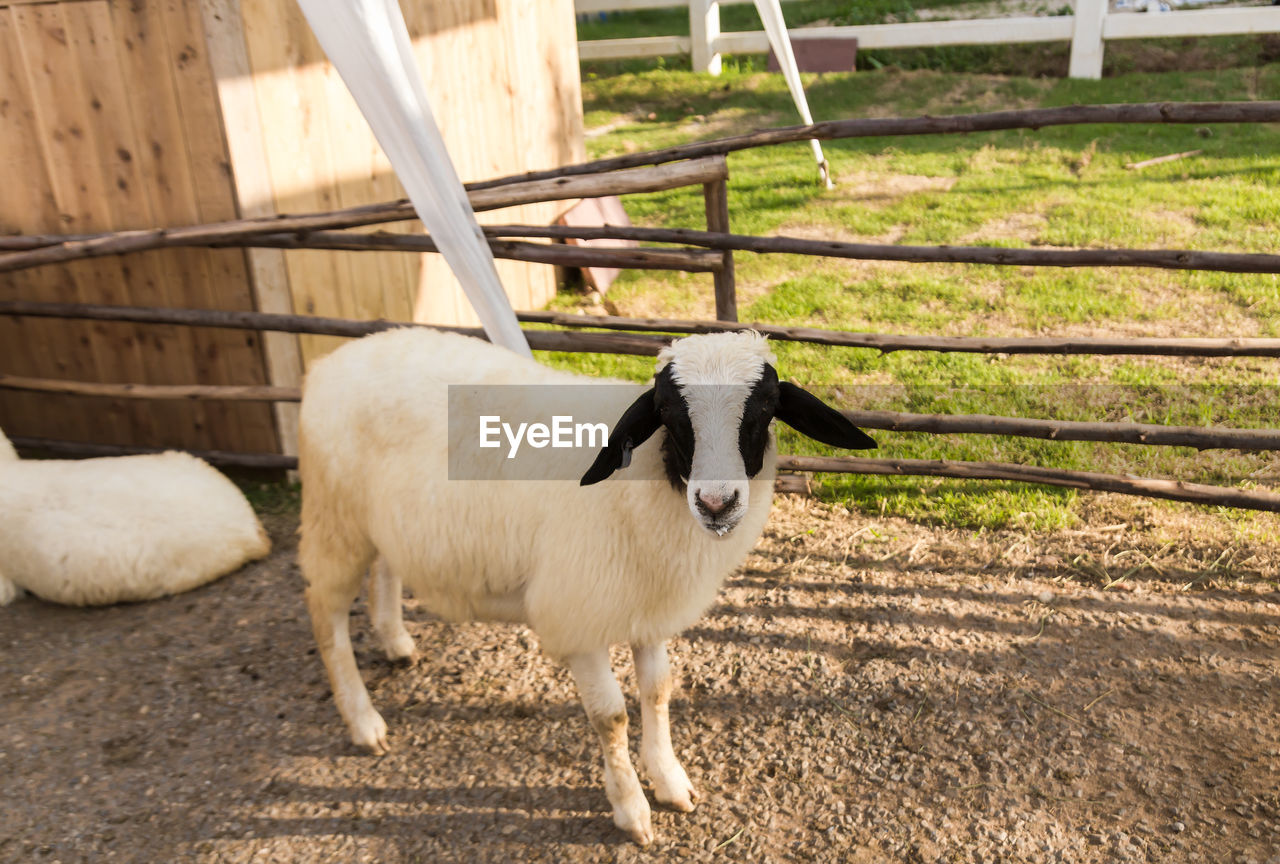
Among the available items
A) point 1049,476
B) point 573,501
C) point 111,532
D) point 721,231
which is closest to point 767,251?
point 721,231

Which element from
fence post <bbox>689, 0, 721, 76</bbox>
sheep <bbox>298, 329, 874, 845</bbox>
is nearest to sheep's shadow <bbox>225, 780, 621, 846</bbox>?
sheep <bbox>298, 329, 874, 845</bbox>

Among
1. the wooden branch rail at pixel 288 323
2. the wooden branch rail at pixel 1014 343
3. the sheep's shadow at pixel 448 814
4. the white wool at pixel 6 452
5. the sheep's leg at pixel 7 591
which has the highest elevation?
the wooden branch rail at pixel 288 323

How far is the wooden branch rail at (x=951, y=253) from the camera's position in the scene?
4047 millimetres

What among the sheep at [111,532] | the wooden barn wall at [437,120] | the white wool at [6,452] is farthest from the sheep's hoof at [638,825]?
the white wool at [6,452]

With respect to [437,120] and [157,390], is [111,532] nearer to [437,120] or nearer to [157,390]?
[157,390]

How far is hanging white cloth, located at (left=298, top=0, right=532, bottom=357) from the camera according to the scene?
3.43 meters

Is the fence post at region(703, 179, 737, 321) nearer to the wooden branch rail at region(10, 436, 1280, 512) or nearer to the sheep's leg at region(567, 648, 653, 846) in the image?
the wooden branch rail at region(10, 436, 1280, 512)

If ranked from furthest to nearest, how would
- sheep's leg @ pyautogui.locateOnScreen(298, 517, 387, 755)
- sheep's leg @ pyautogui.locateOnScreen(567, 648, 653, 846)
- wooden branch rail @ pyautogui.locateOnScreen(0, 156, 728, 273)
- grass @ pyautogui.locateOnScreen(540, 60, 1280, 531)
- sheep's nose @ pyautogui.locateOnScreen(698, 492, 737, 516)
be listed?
grass @ pyautogui.locateOnScreen(540, 60, 1280, 531) < wooden branch rail @ pyautogui.locateOnScreen(0, 156, 728, 273) < sheep's leg @ pyautogui.locateOnScreen(298, 517, 387, 755) < sheep's leg @ pyautogui.locateOnScreen(567, 648, 653, 846) < sheep's nose @ pyautogui.locateOnScreen(698, 492, 737, 516)

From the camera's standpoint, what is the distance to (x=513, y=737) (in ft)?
11.3

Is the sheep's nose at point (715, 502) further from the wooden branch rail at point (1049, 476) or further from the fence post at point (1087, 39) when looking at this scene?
the fence post at point (1087, 39)

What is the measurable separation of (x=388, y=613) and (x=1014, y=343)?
302 centimetres

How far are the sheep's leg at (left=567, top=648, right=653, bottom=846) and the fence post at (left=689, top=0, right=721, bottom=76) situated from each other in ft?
36.7

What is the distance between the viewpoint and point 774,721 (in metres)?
3.42

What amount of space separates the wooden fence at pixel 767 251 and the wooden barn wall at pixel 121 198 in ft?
0.70
